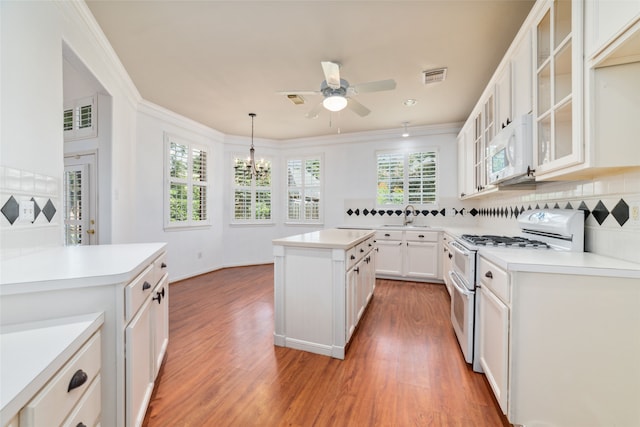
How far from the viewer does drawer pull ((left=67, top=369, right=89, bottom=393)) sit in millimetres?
810

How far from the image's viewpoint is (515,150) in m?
1.91

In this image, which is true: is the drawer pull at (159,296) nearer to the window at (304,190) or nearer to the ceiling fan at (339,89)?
the ceiling fan at (339,89)

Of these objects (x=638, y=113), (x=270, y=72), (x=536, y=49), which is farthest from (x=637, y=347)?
(x=270, y=72)

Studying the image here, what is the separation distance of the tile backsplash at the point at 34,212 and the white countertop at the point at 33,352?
800mm

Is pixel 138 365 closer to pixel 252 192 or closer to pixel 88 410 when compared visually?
pixel 88 410

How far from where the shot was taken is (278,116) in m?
4.36

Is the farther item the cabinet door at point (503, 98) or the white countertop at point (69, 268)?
the cabinet door at point (503, 98)

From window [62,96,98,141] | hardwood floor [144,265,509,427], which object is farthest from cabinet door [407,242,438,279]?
window [62,96,98,141]

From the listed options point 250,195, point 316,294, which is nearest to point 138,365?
point 316,294

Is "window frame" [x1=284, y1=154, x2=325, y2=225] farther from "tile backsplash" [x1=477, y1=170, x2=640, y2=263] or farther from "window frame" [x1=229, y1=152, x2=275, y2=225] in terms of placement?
"tile backsplash" [x1=477, y1=170, x2=640, y2=263]

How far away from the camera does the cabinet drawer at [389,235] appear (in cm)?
440

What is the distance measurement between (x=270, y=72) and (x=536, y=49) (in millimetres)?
2320

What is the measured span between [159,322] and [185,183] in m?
3.22

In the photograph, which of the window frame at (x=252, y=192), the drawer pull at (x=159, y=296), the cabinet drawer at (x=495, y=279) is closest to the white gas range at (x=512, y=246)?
the cabinet drawer at (x=495, y=279)
